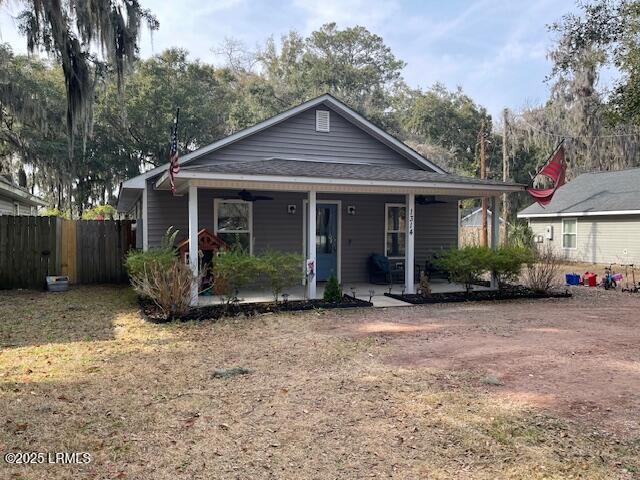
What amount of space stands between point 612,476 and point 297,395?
8.00ft

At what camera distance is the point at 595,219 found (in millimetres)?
20141

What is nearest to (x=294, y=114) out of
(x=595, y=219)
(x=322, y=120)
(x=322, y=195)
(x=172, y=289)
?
(x=322, y=120)

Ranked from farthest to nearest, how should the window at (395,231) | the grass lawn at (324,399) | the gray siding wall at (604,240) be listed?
the gray siding wall at (604,240)
the window at (395,231)
the grass lawn at (324,399)

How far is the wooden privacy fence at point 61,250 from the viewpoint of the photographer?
11.4 metres

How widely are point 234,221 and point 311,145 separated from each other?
2.77 metres

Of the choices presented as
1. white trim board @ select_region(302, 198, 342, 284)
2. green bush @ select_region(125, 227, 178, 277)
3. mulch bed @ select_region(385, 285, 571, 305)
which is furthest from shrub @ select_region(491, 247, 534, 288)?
green bush @ select_region(125, 227, 178, 277)

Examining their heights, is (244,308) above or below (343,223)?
below

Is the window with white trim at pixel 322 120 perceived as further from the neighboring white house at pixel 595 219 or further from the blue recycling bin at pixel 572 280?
the neighboring white house at pixel 595 219

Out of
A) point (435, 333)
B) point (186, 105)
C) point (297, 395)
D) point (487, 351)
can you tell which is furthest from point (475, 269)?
point (186, 105)

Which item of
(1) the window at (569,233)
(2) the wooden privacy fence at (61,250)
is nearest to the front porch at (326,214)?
(2) the wooden privacy fence at (61,250)

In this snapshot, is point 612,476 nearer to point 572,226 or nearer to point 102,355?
point 102,355

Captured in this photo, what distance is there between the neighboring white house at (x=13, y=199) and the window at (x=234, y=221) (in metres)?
6.44

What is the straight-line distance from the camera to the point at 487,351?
5934 millimetres

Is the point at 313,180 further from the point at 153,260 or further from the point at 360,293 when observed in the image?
the point at 153,260
